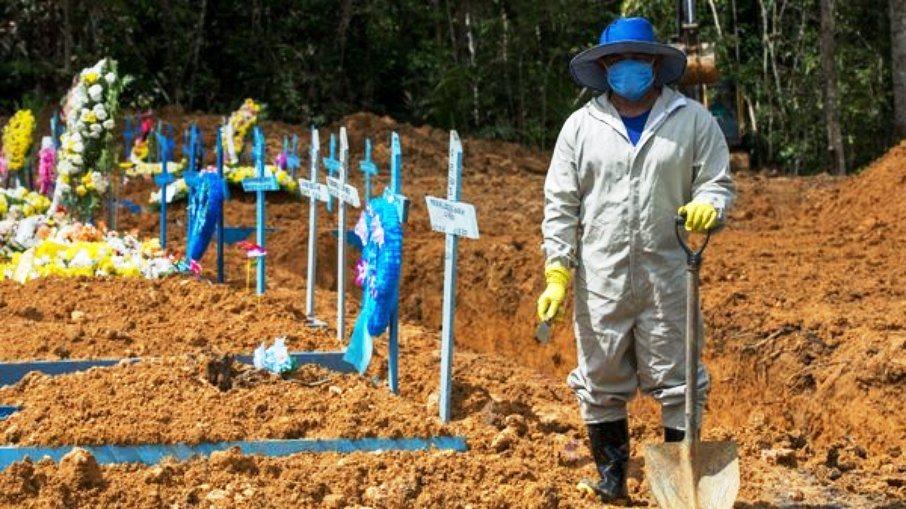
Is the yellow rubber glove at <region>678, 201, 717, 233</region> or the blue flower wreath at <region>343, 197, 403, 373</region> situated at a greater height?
the yellow rubber glove at <region>678, 201, 717, 233</region>

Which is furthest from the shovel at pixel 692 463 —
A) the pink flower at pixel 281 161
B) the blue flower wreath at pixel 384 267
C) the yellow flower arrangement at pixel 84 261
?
the pink flower at pixel 281 161

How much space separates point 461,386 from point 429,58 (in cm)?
1813

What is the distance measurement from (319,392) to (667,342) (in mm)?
1940

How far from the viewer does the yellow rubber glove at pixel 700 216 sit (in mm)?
5414

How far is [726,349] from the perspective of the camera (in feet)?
30.3

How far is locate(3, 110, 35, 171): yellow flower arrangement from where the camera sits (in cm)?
1539

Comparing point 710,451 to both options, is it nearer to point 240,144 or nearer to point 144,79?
point 240,144

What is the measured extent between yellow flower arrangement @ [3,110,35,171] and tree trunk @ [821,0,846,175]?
11202 mm

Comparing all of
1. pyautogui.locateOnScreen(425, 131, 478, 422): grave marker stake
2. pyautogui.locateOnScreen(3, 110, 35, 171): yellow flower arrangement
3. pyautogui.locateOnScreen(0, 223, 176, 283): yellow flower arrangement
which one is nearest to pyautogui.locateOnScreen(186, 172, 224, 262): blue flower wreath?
pyautogui.locateOnScreen(0, 223, 176, 283): yellow flower arrangement

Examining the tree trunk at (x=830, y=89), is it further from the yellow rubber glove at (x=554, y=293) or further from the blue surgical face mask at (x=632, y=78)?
the yellow rubber glove at (x=554, y=293)

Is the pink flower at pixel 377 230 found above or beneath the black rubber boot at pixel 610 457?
above

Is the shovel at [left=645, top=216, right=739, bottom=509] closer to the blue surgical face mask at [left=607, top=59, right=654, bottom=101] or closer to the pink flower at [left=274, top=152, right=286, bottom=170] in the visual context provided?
the blue surgical face mask at [left=607, top=59, right=654, bottom=101]

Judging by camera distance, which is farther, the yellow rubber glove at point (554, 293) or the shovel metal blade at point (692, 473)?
the yellow rubber glove at point (554, 293)

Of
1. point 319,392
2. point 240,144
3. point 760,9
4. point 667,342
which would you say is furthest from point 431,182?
point 667,342
